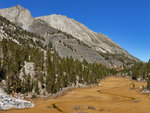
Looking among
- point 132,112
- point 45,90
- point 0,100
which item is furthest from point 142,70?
point 0,100

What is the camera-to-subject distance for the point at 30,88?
192 ft

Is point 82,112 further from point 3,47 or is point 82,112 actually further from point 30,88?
point 3,47

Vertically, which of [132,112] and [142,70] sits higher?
[142,70]

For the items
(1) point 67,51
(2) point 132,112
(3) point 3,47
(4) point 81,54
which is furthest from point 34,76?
(4) point 81,54

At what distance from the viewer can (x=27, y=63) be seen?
77.2 meters

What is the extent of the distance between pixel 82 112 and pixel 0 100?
67.2 feet

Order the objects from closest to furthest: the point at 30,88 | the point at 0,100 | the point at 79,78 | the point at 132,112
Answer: the point at 132,112
the point at 0,100
the point at 30,88
the point at 79,78

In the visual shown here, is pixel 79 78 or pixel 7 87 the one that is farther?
pixel 79 78

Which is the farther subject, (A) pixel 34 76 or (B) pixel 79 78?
(B) pixel 79 78

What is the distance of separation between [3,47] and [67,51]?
332 ft

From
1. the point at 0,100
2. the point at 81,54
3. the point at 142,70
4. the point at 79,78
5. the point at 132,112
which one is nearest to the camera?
the point at 132,112

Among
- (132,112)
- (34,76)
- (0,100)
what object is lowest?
(132,112)

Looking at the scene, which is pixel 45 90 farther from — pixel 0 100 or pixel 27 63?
pixel 0 100

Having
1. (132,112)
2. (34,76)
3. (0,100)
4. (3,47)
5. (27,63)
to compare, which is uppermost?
(3,47)
